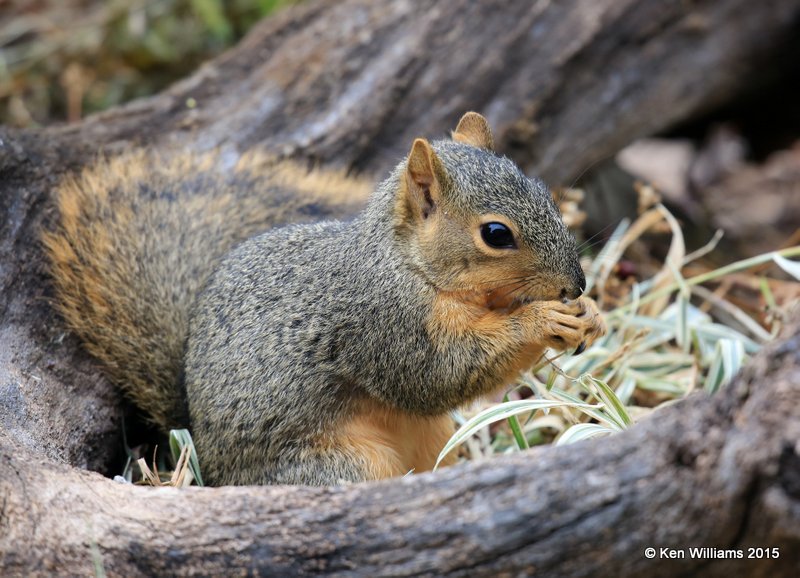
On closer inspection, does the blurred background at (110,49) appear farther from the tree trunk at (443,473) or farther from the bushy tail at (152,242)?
the bushy tail at (152,242)

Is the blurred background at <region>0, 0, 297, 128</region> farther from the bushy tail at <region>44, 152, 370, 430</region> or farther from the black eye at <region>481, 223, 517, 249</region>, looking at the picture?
the black eye at <region>481, 223, 517, 249</region>

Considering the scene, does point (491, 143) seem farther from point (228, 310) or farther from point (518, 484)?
point (518, 484)

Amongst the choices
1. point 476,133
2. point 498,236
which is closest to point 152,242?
point 476,133

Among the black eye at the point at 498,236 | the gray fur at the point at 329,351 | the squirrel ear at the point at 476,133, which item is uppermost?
the squirrel ear at the point at 476,133

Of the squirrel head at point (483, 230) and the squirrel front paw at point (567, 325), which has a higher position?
the squirrel head at point (483, 230)

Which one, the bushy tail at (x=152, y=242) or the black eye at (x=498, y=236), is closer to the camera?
the black eye at (x=498, y=236)

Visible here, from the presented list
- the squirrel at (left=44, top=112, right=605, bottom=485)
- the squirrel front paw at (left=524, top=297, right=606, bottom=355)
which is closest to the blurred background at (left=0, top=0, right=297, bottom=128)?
the squirrel at (left=44, top=112, right=605, bottom=485)

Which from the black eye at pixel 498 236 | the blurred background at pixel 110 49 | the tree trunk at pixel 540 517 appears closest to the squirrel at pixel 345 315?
the black eye at pixel 498 236
